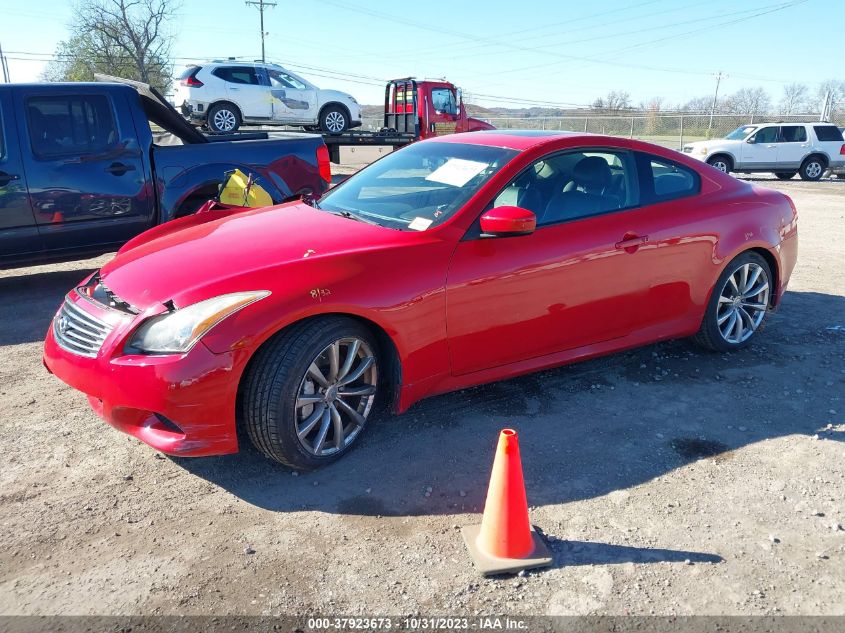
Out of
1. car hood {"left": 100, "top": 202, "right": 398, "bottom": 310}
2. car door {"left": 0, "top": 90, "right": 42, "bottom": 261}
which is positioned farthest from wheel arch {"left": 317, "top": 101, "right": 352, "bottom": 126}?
car hood {"left": 100, "top": 202, "right": 398, "bottom": 310}

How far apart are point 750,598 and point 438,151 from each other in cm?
307

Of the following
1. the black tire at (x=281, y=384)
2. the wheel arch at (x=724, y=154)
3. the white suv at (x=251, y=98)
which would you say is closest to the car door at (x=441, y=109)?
the white suv at (x=251, y=98)

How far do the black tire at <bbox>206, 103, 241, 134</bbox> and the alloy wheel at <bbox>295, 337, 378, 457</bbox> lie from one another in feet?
53.1

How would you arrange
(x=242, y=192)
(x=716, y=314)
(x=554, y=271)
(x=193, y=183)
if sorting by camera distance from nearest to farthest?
(x=554, y=271), (x=716, y=314), (x=242, y=192), (x=193, y=183)

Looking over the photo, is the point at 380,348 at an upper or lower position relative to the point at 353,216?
lower

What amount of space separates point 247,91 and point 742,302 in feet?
52.4

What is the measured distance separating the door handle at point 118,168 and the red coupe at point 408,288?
2.16 m

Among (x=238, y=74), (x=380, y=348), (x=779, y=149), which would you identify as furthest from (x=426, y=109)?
(x=380, y=348)

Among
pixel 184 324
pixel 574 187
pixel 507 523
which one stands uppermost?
pixel 574 187

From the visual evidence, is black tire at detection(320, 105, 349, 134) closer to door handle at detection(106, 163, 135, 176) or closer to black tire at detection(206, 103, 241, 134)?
black tire at detection(206, 103, 241, 134)

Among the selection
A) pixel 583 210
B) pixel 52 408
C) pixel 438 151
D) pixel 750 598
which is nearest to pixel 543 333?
pixel 583 210

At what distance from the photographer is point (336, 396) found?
3.36 m

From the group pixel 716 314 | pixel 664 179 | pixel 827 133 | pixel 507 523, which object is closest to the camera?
pixel 507 523

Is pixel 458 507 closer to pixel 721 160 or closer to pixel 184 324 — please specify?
pixel 184 324
